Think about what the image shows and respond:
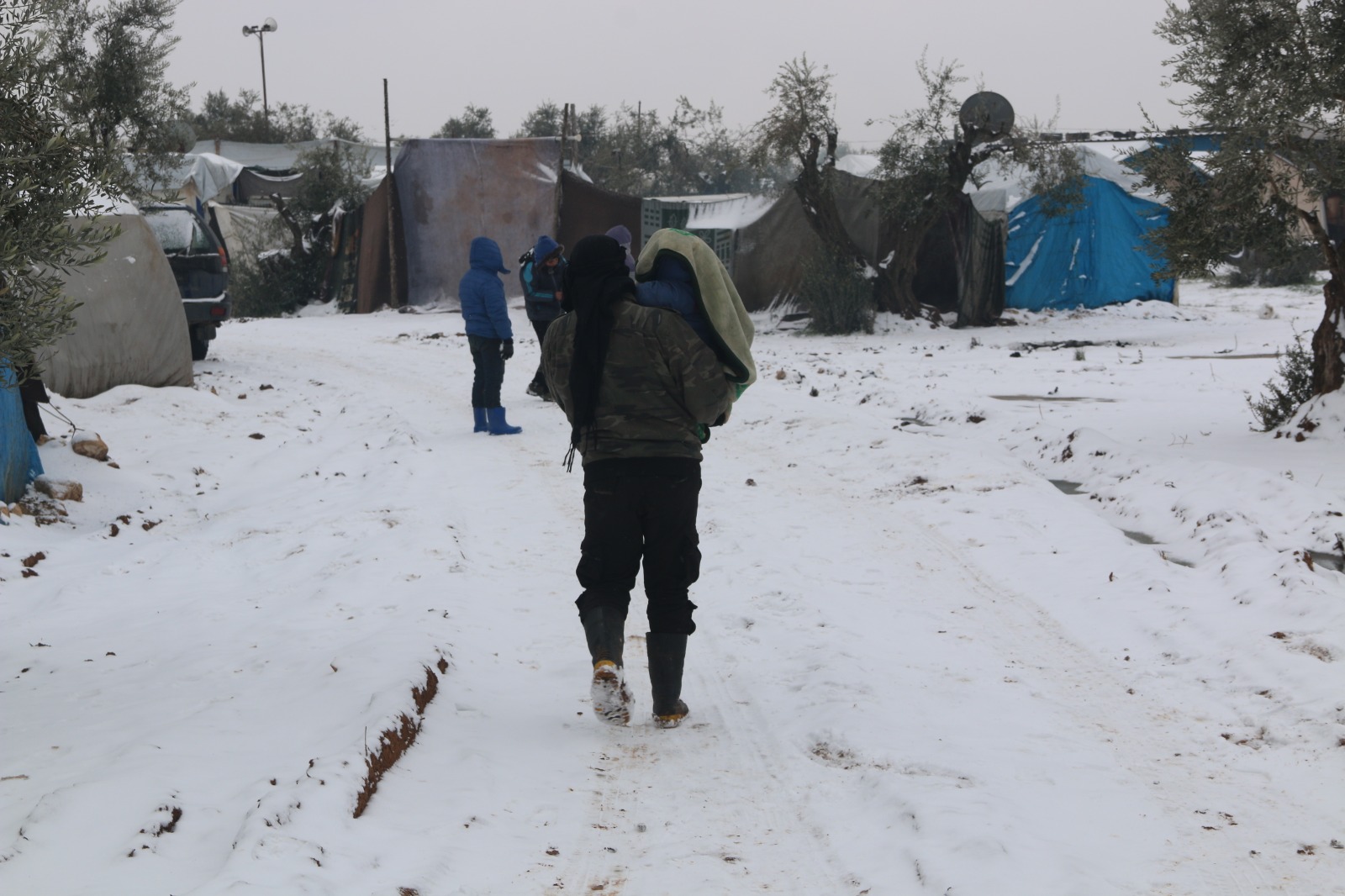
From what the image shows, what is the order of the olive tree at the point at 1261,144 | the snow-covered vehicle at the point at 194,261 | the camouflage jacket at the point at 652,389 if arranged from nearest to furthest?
1. the camouflage jacket at the point at 652,389
2. the olive tree at the point at 1261,144
3. the snow-covered vehicle at the point at 194,261

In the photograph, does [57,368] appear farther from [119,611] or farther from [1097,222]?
[1097,222]

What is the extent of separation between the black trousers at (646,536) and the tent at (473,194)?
22.2 m

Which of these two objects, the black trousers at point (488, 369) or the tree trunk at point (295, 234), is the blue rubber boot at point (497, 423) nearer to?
the black trousers at point (488, 369)

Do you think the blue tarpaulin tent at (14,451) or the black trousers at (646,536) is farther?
the blue tarpaulin tent at (14,451)

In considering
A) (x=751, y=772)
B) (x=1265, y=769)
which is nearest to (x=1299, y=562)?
(x=1265, y=769)

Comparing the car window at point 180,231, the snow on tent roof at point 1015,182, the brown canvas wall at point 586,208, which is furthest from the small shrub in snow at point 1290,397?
the brown canvas wall at point 586,208

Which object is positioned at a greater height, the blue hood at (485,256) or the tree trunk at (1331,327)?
the blue hood at (485,256)

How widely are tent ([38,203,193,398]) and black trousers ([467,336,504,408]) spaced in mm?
3903

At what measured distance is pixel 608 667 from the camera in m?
4.24

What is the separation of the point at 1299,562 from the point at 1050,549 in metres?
1.34

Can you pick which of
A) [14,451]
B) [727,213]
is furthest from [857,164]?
[14,451]

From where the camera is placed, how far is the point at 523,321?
2331cm

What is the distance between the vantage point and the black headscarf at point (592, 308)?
4.17 meters

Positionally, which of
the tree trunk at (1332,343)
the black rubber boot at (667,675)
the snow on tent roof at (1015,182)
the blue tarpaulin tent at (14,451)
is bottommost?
Answer: the black rubber boot at (667,675)
